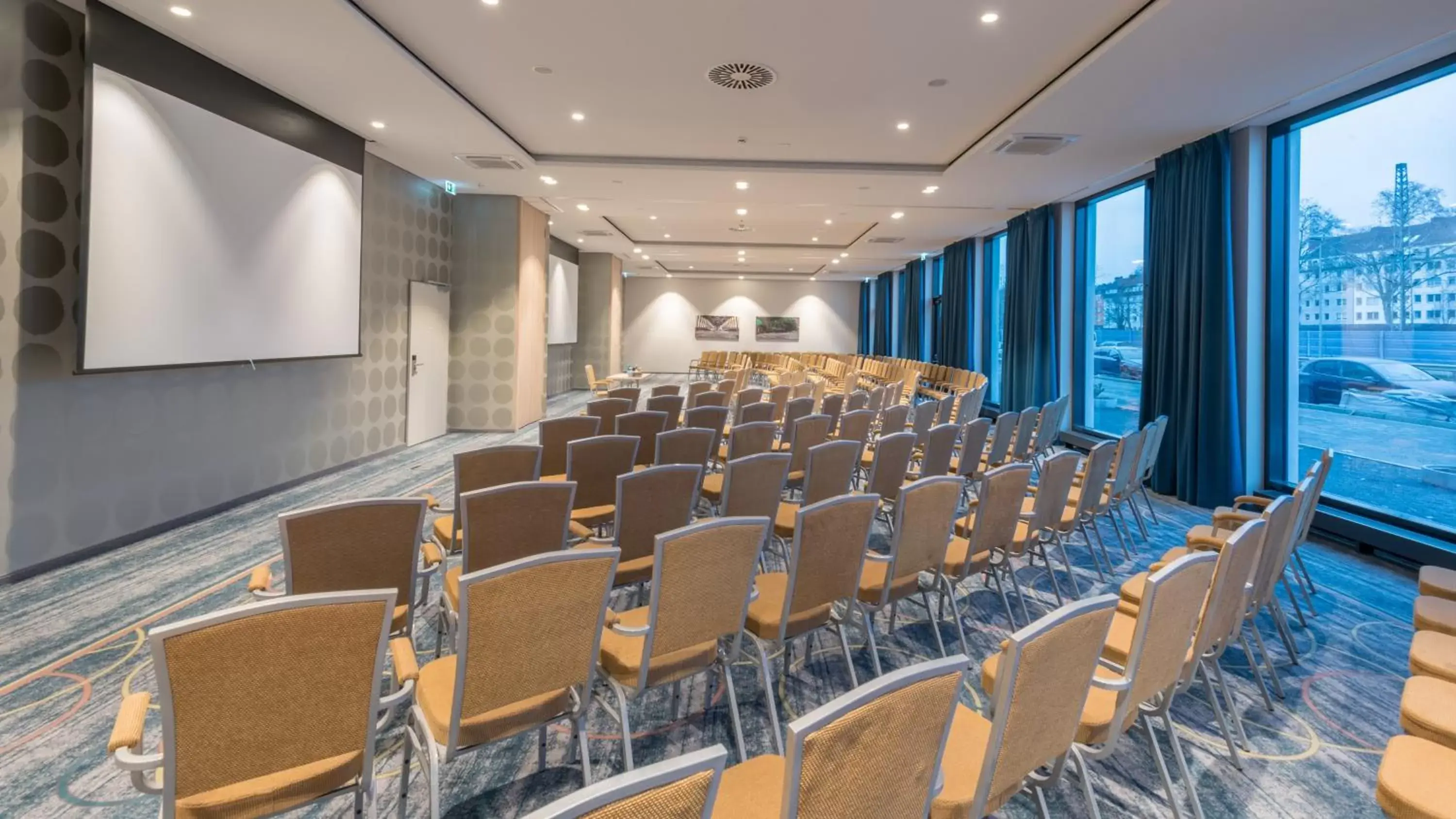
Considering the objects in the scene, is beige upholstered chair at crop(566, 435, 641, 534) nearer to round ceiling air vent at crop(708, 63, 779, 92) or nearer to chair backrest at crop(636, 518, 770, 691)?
chair backrest at crop(636, 518, 770, 691)

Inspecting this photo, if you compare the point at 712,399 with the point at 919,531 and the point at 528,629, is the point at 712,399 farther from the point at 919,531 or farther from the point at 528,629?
the point at 528,629

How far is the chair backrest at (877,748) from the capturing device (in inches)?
47.3

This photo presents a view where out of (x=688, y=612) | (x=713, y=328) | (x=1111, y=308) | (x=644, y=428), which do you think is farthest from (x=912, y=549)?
(x=713, y=328)

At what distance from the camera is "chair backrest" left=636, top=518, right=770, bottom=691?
2.20m

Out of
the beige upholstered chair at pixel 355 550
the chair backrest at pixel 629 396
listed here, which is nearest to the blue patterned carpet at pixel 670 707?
the beige upholstered chair at pixel 355 550

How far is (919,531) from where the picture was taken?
3064 mm

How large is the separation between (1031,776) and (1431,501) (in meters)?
5.76

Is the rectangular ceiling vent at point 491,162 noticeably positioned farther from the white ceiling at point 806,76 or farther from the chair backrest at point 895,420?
the chair backrest at point 895,420

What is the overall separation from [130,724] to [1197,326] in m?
8.47

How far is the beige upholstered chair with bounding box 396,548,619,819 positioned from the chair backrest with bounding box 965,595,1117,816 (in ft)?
3.64

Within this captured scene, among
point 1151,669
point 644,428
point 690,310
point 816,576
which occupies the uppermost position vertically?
point 690,310

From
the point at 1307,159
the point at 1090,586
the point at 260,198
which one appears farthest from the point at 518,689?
the point at 1307,159

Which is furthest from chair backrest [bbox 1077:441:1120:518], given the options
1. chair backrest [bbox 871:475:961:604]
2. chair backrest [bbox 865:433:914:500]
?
chair backrest [bbox 871:475:961:604]

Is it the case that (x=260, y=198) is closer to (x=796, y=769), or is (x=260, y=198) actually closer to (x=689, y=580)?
(x=689, y=580)
